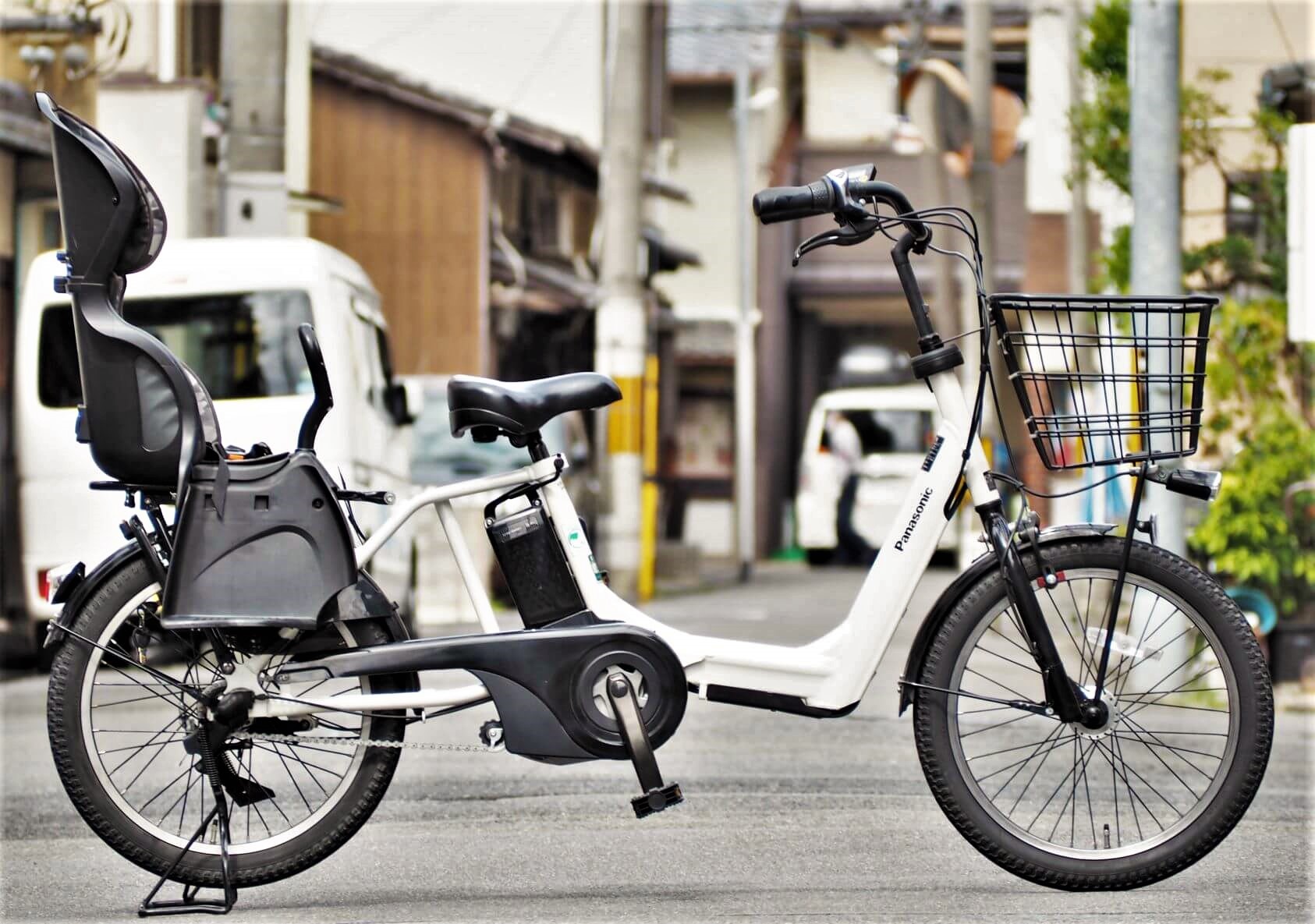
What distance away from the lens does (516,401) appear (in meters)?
3.88

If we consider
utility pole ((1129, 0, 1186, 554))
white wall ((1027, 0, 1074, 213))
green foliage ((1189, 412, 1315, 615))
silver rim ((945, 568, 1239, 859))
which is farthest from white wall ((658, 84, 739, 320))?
silver rim ((945, 568, 1239, 859))

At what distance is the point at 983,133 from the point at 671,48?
38.4 ft

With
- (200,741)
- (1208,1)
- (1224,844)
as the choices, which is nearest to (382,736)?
(200,741)

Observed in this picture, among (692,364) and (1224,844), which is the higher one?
(692,364)

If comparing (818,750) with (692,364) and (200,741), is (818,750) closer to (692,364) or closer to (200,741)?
(200,741)

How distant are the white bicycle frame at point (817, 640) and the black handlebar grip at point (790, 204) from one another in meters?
0.48

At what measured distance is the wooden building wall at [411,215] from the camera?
20.4 meters

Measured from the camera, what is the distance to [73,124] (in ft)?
12.6

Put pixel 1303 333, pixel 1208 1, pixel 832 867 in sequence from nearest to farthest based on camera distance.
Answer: pixel 832 867 → pixel 1303 333 → pixel 1208 1

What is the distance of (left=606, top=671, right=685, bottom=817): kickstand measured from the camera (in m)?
3.84

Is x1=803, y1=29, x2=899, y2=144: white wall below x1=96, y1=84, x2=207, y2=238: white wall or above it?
above

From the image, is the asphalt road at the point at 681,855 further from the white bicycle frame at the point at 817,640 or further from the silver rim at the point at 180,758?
the white bicycle frame at the point at 817,640

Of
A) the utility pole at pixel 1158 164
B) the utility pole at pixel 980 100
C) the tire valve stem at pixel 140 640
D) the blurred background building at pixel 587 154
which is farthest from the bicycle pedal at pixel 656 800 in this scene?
the utility pole at pixel 980 100

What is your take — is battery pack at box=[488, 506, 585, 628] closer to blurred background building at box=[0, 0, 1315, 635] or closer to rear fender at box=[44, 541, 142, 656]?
rear fender at box=[44, 541, 142, 656]
